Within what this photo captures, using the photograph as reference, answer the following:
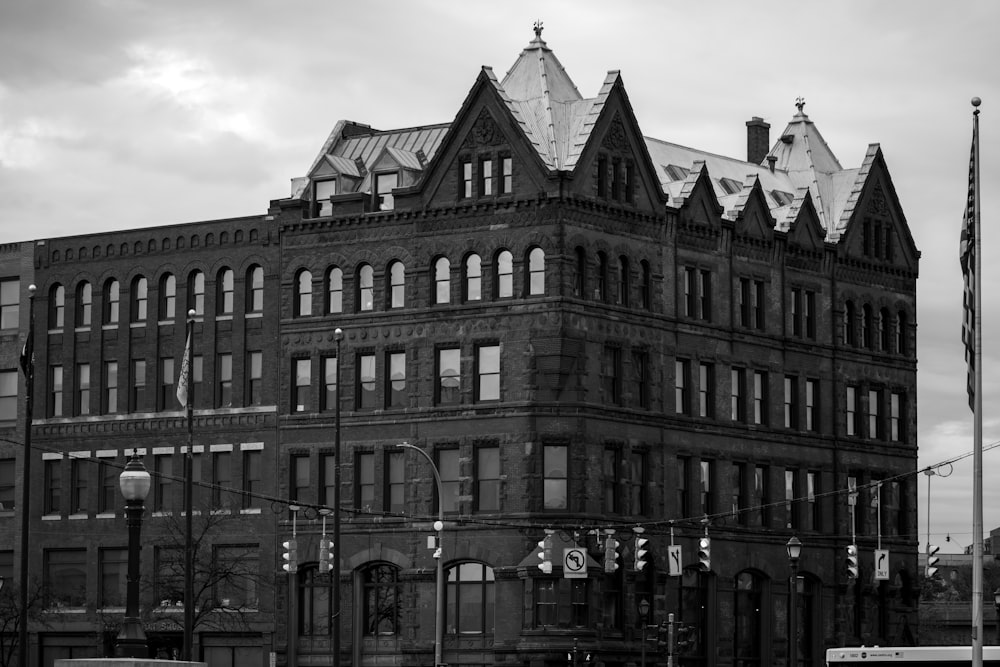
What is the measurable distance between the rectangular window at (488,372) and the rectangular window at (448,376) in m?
0.86

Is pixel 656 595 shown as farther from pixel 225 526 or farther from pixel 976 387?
pixel 976 387

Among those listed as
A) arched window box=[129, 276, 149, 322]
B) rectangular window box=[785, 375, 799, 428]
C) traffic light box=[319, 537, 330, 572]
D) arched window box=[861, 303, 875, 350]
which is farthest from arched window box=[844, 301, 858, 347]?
arched window box=[129, 276, 149, 322]

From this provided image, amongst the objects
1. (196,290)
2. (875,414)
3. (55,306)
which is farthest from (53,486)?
(875,414)

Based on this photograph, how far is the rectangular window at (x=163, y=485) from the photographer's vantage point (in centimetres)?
9550

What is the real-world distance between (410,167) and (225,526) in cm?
1639

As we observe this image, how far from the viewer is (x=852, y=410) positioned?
101 metres

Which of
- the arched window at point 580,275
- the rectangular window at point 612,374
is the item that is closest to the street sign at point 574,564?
the rectangular window at point 612,374

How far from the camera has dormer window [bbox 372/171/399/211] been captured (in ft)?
301

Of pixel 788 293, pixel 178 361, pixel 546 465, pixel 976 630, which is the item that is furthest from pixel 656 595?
pixel 976 630

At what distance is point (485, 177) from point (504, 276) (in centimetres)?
390

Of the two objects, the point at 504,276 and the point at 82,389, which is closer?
the point at 504,276

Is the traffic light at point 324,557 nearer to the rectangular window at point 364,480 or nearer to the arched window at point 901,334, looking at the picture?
the rectangular window at point 364,480

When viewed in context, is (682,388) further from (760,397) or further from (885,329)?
(885,329)

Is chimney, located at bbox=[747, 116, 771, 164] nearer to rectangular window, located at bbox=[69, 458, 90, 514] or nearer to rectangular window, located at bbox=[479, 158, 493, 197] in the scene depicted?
rectangular window, located at bbox=[479, 158, 493, 197]
